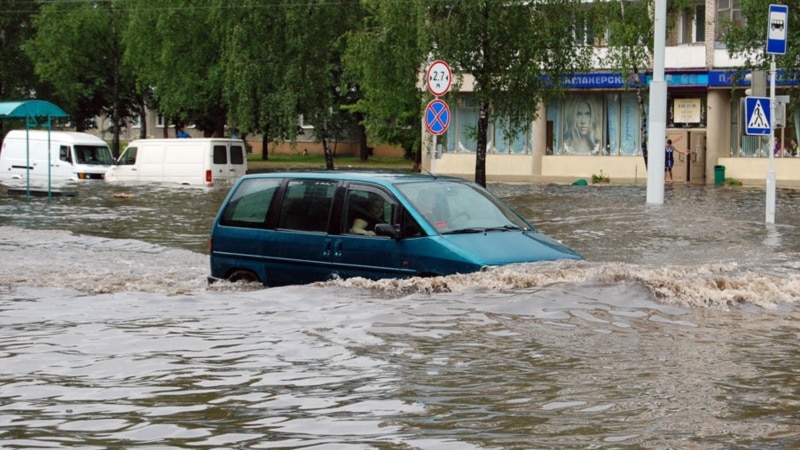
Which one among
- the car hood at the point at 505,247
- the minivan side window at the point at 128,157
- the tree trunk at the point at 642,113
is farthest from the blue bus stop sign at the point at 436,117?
the tree trunk at the point at 642,113

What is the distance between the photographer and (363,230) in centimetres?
1271

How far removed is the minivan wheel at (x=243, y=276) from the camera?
1359 centimetres

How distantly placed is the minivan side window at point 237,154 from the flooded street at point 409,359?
24.0 meters

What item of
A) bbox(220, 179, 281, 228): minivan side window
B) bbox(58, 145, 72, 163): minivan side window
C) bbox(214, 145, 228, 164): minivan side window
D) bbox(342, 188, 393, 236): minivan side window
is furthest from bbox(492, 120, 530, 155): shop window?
bbox(342, 188, 393, 236): minivan side window

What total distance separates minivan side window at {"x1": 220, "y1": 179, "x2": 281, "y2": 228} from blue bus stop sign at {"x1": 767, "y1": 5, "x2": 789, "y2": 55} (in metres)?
13.3

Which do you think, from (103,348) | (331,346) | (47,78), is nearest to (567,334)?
(331,346)

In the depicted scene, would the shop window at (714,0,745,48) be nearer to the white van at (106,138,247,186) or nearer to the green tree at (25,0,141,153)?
the white van at (106,138,247,186)

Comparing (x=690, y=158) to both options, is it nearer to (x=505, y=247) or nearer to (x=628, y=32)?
(x=628, y=32)

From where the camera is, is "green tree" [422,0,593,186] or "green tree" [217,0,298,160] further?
"green tree" [217,0,298,160]

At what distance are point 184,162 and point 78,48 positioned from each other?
26188 millimetres

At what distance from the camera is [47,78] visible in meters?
63.2

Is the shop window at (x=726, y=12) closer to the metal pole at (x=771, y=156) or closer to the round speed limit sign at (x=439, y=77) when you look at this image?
the metal pole at (x=771, y=156)

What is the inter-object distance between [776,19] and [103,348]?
17.9 meters

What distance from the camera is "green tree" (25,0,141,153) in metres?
62.4
